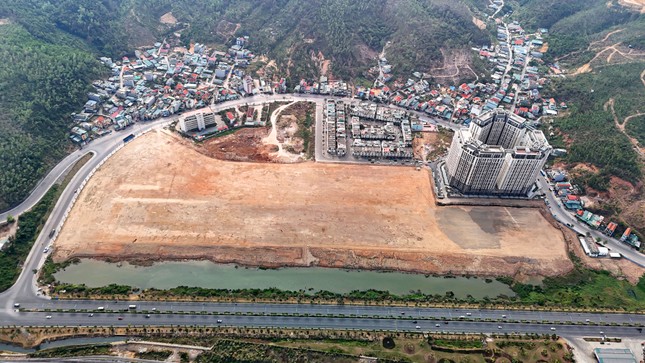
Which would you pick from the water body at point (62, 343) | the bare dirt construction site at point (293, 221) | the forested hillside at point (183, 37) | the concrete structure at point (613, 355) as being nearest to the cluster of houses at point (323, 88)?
the forested hillside at point (183, 37)

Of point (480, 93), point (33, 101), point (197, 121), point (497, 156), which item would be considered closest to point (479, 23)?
point (480, 93)

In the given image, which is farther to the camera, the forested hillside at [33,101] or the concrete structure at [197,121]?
the concrete structure at [197,121]

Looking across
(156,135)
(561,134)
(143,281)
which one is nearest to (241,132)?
(156,135)

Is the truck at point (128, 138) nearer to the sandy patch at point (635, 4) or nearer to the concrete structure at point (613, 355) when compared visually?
the concrete structure at point (613, 355)

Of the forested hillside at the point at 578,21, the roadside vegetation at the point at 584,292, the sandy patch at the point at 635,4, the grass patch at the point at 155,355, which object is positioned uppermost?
the sandy patch at the point at 635,4

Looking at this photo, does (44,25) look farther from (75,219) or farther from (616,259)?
(616,259)

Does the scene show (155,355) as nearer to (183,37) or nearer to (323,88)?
(323,88)

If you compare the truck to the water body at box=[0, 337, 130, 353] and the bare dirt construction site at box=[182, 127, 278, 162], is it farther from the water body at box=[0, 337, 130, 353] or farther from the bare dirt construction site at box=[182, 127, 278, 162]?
the water body at box=[0, 337, 130, 353]
